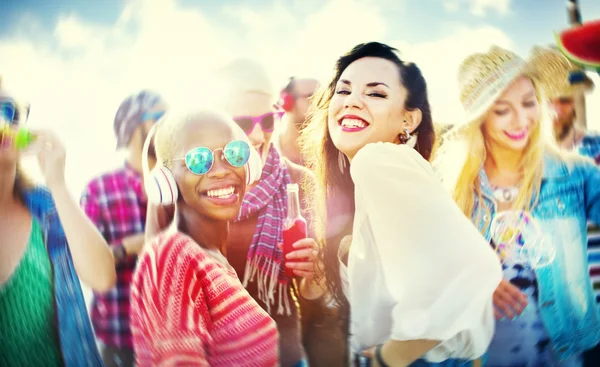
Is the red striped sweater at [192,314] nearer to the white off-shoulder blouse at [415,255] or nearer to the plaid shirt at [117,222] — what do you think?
the plaid shirt at [117,222]

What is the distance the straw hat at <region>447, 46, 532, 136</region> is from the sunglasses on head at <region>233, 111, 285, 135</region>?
871mm

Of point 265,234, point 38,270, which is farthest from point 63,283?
point 265,234

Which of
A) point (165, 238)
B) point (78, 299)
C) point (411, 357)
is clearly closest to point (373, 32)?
point (165, 238)

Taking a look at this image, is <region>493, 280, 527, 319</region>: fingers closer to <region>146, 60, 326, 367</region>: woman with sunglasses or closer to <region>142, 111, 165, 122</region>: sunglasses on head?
<region>146, 60, 326, 367</region>: woman with sunglasses

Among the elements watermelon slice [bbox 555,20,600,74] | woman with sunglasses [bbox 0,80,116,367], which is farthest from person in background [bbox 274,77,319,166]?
watermelon slice [bbox 555,20,600,74]

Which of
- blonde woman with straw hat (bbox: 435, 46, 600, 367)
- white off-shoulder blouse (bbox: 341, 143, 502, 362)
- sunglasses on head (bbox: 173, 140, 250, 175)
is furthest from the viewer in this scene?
blonde woman with straw hat (bbox: 435, 46, 600, 367)

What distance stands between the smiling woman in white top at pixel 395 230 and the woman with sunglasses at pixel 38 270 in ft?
4.20

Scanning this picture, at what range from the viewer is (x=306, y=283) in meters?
2.30

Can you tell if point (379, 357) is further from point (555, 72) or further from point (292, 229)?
point (555, 72)

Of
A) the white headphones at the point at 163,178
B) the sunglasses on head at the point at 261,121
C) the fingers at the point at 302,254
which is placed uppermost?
the sunglasses on head at the point at 261,121

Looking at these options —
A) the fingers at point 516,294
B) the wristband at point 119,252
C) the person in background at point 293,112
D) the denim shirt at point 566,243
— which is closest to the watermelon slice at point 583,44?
the denim shirt at point 566,243

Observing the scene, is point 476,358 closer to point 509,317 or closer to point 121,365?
point 509,317

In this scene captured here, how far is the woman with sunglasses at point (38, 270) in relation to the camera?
7.80 ft

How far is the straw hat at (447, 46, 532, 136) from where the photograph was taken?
7.59ft
